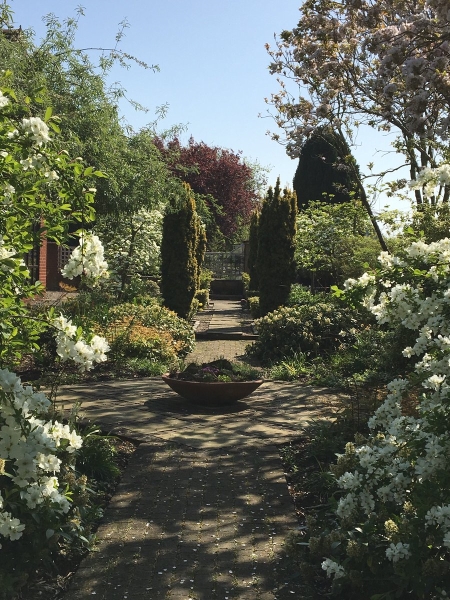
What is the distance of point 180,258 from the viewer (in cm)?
1553

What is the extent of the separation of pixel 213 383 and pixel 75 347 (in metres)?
4.24

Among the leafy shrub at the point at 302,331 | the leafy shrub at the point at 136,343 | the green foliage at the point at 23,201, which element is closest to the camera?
the green foliage at the point at 23,201

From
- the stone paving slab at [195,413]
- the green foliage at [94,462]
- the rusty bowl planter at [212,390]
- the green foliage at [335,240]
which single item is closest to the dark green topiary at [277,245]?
the green foliage at [335,240]

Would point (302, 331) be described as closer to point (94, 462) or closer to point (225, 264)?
point (94, 462)

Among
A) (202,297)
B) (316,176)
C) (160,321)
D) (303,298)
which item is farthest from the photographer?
(316,176)

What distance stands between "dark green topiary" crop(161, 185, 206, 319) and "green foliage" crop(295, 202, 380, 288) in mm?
2413

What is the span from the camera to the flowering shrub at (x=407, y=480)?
3.03 meters

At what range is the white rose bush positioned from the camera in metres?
2.88

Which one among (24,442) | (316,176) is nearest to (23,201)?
Answer: (24,442)

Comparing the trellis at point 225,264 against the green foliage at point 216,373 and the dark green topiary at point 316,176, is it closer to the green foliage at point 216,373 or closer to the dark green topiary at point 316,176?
the dark green topiary at point 316,176

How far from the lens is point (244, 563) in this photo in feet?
12.3

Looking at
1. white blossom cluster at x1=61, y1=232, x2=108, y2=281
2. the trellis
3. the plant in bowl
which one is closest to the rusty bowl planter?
the plant in bowl

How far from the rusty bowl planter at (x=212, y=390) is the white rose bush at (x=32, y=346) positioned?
308cm

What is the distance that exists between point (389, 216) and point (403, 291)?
32.1 feet
